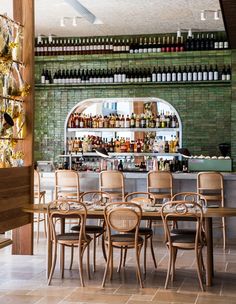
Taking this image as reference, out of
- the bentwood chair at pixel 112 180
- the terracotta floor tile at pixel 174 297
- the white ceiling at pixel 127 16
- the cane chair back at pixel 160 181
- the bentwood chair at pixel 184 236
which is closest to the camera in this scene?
the terracotta floor tile at pixel 174 297

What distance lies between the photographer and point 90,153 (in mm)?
13078

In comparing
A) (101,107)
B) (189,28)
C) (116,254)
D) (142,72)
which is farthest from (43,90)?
(116,254)

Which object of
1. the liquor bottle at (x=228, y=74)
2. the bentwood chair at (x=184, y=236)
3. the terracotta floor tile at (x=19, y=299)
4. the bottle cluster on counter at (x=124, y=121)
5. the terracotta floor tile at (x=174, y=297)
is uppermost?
the liquor bottle at (x=228, y=74)

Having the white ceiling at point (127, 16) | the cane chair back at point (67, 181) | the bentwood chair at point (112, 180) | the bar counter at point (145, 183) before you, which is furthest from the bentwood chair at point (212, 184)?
the white ceiling at point (127, 16)

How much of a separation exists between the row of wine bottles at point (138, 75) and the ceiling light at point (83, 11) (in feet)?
5.48

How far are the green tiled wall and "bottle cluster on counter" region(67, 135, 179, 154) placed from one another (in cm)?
31

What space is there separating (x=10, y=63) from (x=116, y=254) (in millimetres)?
2998

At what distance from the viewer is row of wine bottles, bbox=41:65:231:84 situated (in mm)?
12703

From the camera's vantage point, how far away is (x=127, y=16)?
11.5 meters

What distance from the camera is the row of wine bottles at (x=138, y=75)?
12.7 metres

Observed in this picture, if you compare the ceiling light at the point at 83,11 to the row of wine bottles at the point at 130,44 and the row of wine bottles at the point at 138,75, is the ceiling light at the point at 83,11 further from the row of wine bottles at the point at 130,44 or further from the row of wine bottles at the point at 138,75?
the row of wine bottles at the point at 138,75

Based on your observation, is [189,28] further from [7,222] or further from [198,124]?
[7,222]

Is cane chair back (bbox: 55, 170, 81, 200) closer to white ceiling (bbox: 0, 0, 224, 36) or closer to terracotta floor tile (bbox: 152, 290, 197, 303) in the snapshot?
white ceiling (bbox: 0, 0, 224, 36)

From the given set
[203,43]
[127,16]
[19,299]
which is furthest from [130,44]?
[19,299]
